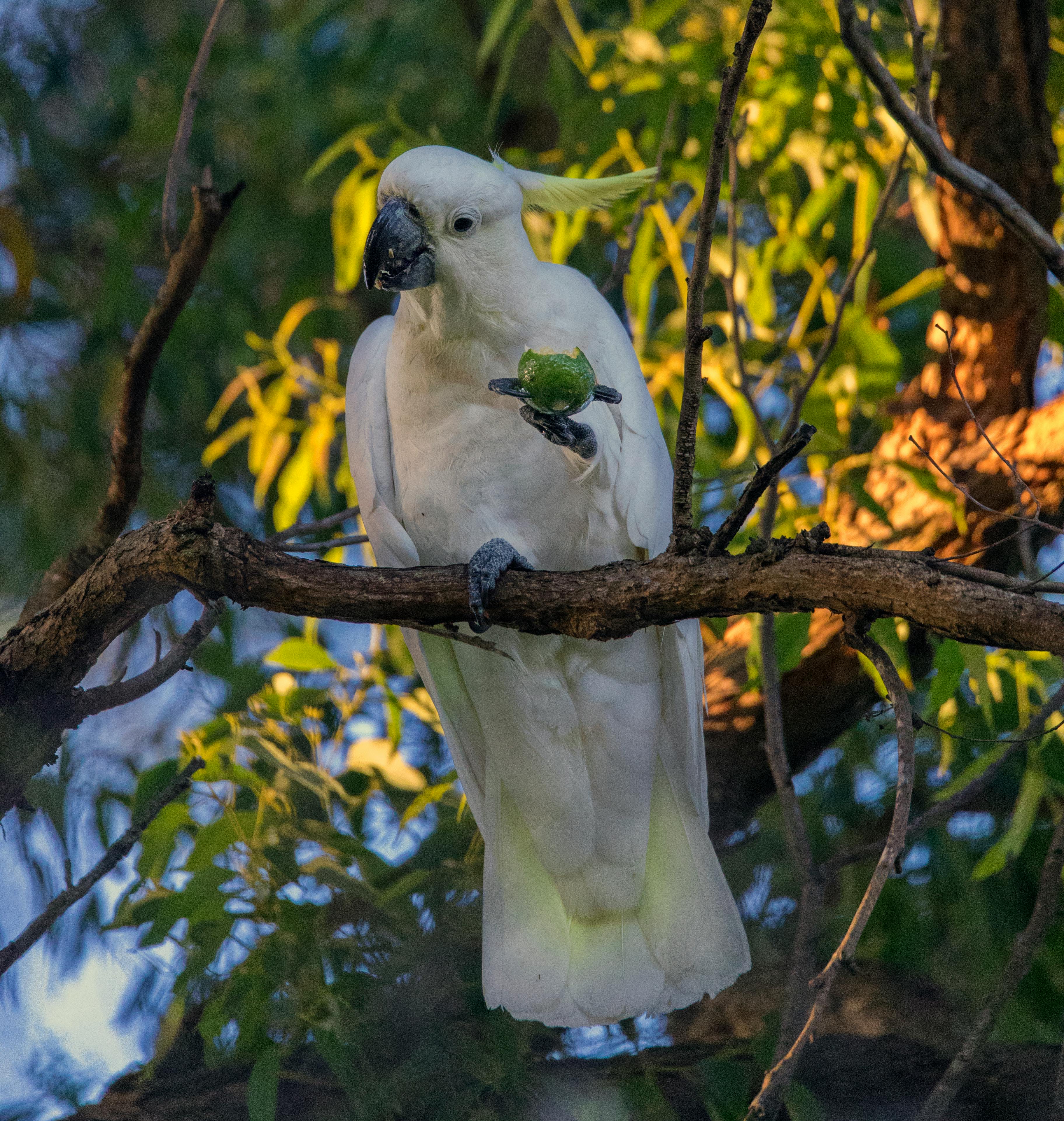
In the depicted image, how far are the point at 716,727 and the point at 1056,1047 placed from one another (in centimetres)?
77

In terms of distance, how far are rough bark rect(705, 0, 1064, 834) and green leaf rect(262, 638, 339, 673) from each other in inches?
30.5

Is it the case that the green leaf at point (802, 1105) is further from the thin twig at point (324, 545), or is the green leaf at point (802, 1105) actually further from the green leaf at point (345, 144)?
the green leaf at point (345, 144)

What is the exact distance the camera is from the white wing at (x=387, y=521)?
1.68 meters

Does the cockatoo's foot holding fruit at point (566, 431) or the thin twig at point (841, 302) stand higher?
the thin twig at point (841, 302)

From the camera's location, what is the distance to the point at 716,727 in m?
2.23

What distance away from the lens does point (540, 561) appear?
64.6 inches

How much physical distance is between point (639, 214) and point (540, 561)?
1.91 feet

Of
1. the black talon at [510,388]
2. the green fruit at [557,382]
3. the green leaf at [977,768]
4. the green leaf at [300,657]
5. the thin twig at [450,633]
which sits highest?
the green leaf at [300,657]

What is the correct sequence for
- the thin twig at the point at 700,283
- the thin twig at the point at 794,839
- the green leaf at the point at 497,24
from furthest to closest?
the green leaf at the point at 497,24, the thin twig at the point at 794,839, the thin twig at the point at 700,283

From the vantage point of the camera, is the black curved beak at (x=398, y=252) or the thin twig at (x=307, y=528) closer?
the black curved beak at (x=398, y=252)

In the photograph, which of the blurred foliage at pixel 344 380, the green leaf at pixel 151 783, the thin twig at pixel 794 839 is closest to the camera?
the thin twig at pixel 794 839

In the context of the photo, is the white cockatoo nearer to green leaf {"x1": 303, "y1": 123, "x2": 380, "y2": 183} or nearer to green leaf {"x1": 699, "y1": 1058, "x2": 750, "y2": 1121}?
green leaf {"x1": 699, "y1": 1058, "x2": 750, "y2": 1121}

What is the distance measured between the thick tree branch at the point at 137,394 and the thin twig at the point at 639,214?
64 centimetres

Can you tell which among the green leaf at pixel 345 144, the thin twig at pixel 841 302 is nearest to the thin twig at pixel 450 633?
the thin twig at pixel 841 302
